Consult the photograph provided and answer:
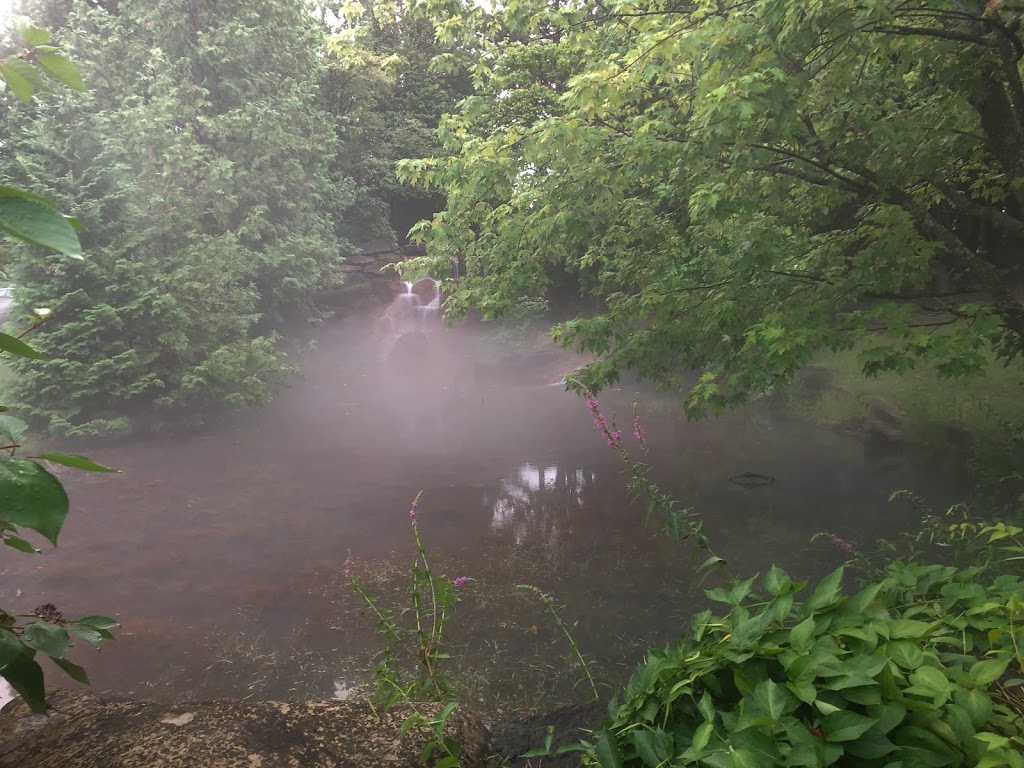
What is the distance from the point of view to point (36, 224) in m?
0.68

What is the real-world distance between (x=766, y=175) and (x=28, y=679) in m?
6.53

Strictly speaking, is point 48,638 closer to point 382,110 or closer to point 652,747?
point 652,747

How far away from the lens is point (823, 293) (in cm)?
523

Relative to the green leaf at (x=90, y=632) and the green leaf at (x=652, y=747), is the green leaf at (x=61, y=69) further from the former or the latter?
the green leaf at (x=652, y=747)

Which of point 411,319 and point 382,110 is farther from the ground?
point 382,110

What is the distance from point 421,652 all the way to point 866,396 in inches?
448

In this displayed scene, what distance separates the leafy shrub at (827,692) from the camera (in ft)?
3.68

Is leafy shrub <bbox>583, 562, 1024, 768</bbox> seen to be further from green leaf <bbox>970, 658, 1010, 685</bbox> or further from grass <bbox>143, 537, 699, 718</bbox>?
grass <bbox>143, 537, 699, 718</bbox>

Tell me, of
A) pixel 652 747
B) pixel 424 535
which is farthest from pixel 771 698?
pixel 424 535

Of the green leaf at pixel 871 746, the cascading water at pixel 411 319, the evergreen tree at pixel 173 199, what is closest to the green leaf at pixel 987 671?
the green leaf at pixel 871 746

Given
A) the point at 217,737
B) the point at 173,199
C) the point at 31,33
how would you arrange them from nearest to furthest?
the point at 31,33
the point at 217,737
the point at 173,199

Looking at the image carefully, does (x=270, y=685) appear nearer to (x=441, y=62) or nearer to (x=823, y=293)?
(x=823, y=293)

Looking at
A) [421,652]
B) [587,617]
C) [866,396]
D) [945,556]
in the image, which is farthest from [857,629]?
[866,396]

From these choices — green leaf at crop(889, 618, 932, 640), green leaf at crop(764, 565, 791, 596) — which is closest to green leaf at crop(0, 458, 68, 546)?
green leaf at crop(764, 565, 791, 596)
